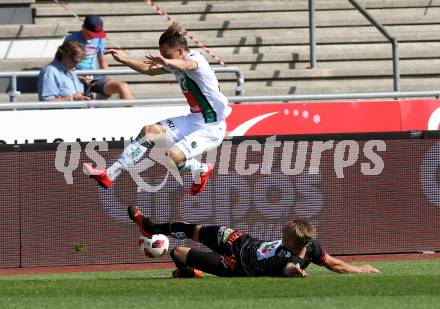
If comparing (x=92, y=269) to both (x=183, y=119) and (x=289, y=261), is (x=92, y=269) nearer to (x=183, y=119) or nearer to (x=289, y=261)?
(x=183, y=119)

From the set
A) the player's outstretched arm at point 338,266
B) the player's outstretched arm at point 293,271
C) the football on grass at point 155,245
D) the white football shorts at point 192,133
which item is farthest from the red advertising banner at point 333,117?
the player's outstretched arm at point 293,271

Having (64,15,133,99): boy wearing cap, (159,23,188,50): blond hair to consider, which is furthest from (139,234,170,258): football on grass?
(64,15,133,99): boy wearing cap

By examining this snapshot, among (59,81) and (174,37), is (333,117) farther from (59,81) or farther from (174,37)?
(174,37)

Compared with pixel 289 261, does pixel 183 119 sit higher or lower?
higher

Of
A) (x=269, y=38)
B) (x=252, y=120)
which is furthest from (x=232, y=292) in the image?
(x=269, y=38)

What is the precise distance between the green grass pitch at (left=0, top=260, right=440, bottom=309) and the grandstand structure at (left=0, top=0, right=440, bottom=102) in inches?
304

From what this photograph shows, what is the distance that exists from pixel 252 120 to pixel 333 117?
1.08 meters

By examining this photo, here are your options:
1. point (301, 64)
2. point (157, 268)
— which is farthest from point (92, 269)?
point (301, 64)

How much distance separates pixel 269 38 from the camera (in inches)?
806

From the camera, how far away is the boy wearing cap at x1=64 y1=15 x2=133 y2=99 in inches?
652

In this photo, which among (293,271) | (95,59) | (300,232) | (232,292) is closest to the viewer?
(232,292)

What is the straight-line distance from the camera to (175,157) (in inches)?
489

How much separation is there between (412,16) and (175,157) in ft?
32.7

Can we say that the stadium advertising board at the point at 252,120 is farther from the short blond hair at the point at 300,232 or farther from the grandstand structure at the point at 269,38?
the short blond hair at the point at 300,232
